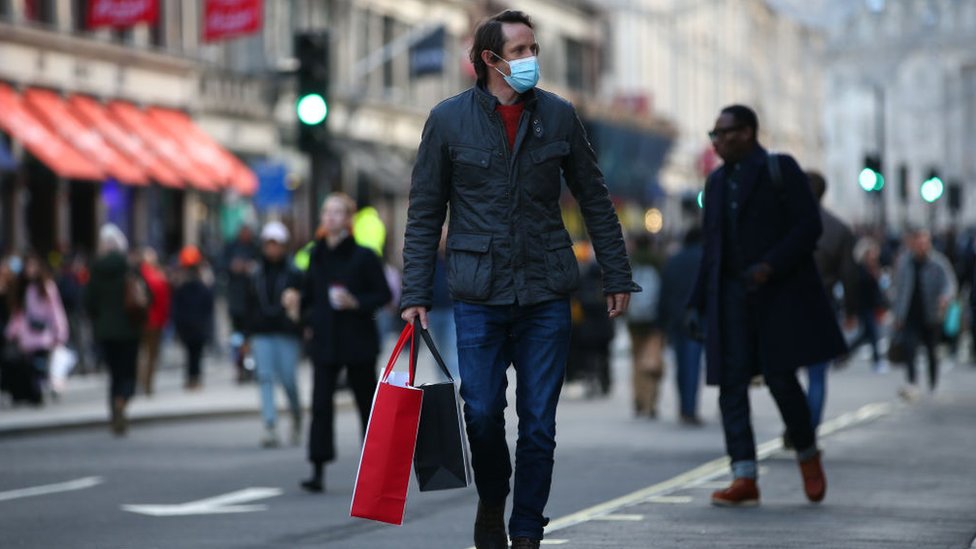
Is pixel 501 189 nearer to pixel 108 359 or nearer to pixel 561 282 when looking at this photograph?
pixel 561 282

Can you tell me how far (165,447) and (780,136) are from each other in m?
73.9

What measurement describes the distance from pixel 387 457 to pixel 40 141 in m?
27.3

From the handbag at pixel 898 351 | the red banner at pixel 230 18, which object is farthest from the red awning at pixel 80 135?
the handbag at pixel 898 351

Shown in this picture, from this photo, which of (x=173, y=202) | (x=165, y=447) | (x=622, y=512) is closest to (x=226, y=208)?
(x=173, y=202)

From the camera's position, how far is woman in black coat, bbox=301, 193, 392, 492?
1341cm

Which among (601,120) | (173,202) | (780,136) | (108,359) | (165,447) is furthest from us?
(780,136)

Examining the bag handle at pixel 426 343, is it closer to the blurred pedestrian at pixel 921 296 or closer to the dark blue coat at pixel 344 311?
the dark blue coat at pixel 344 311

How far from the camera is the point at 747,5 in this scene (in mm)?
80625

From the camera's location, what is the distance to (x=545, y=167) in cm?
809

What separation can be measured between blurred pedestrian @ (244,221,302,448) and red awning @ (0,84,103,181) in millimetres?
17180

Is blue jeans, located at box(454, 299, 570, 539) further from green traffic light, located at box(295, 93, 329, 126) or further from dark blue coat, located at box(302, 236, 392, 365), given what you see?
green traffic light, located at box(295, 93, 329, 126)

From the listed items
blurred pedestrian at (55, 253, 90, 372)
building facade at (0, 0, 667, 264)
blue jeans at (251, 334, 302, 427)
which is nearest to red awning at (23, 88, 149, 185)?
building facade at (0, 0, 667, 264)

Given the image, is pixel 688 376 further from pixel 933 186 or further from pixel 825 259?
pixel 933 186

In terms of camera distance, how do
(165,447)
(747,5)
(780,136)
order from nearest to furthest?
(165,447) < (747,5) < (780,136)
